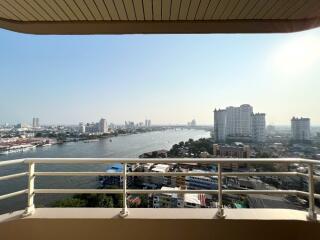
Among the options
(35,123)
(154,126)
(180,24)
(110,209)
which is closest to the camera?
(180,24)

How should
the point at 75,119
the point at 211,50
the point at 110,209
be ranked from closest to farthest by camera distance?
the point at 110,209 < the point at 211,50 < the point at 75,119

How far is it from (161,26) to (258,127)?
4320 mm

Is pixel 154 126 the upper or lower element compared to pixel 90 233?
upper

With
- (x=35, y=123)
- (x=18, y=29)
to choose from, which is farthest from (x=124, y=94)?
(x=18, y=29)

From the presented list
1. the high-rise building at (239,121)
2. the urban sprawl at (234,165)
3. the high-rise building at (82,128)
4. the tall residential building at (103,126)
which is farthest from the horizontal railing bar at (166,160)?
the tall residential building at (103,126)

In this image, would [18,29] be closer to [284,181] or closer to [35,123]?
[284,181]

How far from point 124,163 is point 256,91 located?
7.10 m

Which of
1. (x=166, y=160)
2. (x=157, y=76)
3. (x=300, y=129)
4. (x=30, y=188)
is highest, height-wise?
(x=157, y=76)

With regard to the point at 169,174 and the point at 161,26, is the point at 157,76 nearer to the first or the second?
the point at 161,26

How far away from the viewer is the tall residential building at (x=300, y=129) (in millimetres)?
4291

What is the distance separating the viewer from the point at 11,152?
5348 mm

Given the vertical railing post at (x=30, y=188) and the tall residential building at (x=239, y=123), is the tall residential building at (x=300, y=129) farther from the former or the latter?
the vertical railing post at (x=30, y=188)

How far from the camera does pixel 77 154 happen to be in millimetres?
7117

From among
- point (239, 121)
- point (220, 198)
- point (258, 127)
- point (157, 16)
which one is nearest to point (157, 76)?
point (239, 121)
